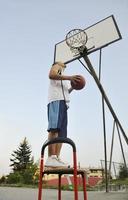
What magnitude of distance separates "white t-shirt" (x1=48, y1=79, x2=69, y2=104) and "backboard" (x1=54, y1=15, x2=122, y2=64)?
290 centimetres

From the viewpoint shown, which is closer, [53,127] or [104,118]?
[53,127]

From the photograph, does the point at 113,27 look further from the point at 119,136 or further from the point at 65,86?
the point at 65,86

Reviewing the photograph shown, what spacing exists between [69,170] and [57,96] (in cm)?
101

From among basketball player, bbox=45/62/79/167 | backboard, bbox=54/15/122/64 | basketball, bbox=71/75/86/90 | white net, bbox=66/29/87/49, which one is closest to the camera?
basketball player, bbox=45/62/79/167

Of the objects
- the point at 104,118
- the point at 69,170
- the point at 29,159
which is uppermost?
the point at 29,159

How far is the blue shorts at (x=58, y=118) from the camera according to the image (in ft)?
11.4

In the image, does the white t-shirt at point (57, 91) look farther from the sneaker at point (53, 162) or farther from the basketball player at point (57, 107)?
the sneaker at point (53, 162)

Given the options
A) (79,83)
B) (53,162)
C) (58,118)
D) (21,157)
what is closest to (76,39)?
(79,83)

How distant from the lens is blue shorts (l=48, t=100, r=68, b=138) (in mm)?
3463

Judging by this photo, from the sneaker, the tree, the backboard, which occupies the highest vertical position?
the tree

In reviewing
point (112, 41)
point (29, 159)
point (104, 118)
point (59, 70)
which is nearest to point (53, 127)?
point (59, 70)

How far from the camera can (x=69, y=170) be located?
9.32 ft

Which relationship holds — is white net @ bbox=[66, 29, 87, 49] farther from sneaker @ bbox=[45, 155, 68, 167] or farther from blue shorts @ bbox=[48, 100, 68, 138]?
sneaker @ bbox=[45, 155, 68, 167]

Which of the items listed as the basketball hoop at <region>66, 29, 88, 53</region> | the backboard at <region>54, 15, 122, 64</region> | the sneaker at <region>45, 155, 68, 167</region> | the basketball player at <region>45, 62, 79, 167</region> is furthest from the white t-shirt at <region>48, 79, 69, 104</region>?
the backboard at <region>54, 15, 122, 64</region>
